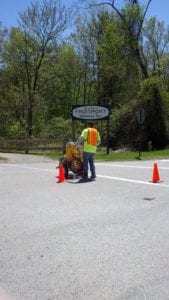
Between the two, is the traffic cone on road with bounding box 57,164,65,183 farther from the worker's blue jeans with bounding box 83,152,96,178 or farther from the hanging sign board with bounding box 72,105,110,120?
A: the hanging sign board with bounding box 72,105,110,120

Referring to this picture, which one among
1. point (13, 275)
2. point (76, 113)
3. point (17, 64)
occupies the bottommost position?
point (13, 275)

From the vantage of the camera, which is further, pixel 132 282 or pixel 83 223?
pixel 83 223

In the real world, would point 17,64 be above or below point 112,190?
above

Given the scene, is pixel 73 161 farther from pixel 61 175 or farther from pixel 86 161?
pixel 61 175

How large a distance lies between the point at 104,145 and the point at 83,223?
95.4 ft

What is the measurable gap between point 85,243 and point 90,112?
2386cm

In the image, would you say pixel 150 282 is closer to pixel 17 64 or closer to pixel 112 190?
pixel 112 190

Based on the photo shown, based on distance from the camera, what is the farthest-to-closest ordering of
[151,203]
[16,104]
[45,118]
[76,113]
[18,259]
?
[45,118] → [16,104] → [76,113] → [151,203] → [18,259]

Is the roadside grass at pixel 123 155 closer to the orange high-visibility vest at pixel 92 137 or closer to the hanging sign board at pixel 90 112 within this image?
the hanging sign board at pixel 90 112

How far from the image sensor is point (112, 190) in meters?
13.4

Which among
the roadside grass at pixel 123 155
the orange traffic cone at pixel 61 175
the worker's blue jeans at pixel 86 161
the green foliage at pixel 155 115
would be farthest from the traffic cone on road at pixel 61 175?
the green foliage at pixel 155 115

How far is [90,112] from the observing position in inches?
1231

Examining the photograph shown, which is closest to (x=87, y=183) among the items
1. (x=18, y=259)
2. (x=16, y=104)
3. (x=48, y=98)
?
A: (x=18, y=259)

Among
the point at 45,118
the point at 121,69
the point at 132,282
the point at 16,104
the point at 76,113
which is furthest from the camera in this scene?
the point at 121,69
